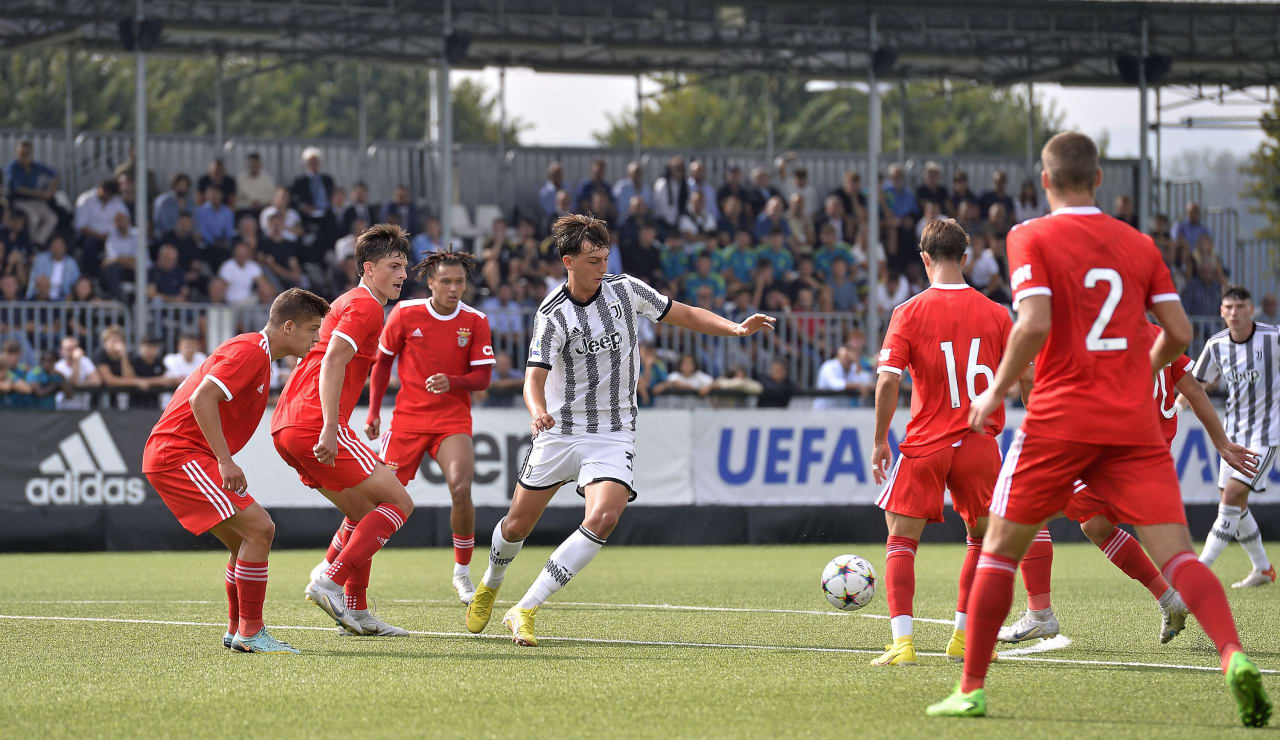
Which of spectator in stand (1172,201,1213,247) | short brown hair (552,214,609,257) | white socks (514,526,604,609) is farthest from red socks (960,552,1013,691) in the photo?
spectator in stand (1172,201,1213,247)

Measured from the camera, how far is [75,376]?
1744cm

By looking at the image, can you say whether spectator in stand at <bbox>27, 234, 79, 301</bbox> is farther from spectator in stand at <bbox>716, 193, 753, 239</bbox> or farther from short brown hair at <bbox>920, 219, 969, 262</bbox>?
short brown hair at <bbox>920, 219, 969, 262</bbox>

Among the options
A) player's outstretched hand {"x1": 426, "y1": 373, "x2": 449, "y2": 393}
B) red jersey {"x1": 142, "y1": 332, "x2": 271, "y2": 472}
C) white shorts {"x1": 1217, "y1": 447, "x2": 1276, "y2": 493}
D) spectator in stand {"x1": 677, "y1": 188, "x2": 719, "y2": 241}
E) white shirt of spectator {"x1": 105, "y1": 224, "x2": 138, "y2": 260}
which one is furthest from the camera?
spectator in stand {"x1": 677, "y1": 188, "x2": 719, "y2": 241}

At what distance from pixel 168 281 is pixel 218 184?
7.04ft

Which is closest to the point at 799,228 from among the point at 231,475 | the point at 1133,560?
the point at 1133,560

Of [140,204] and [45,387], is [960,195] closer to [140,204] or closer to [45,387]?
[140,204]

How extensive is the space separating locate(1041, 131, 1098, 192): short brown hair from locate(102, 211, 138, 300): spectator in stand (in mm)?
16626

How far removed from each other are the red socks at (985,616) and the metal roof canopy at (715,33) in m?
17.5

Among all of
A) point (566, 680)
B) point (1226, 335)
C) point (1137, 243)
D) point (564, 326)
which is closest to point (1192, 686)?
point (1137, 243)

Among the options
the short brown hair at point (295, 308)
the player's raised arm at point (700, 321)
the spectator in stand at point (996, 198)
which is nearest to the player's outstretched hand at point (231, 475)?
the short brown hair at point (295, 308)

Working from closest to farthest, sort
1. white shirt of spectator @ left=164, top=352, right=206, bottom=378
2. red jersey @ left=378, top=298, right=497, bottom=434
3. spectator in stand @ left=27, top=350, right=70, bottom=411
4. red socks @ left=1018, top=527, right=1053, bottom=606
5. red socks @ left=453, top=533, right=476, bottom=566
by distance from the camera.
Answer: red socks @ left=1018, top=527, right=1053, bottom=606 → red jersey @ left=378, top=298, right=497, bottom=434 → red socks @ left=453, top=533, right=476, bottom=566 → spectator in stand @ left=27, top=350, right=70, bottom=411 → white shirt of spectator @ left=164, top=352, right=206, bottom=378

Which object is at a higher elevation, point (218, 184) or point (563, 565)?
point (218, 184)

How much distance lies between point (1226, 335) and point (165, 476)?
8.45m

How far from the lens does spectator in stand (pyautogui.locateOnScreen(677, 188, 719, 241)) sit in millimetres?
23453
